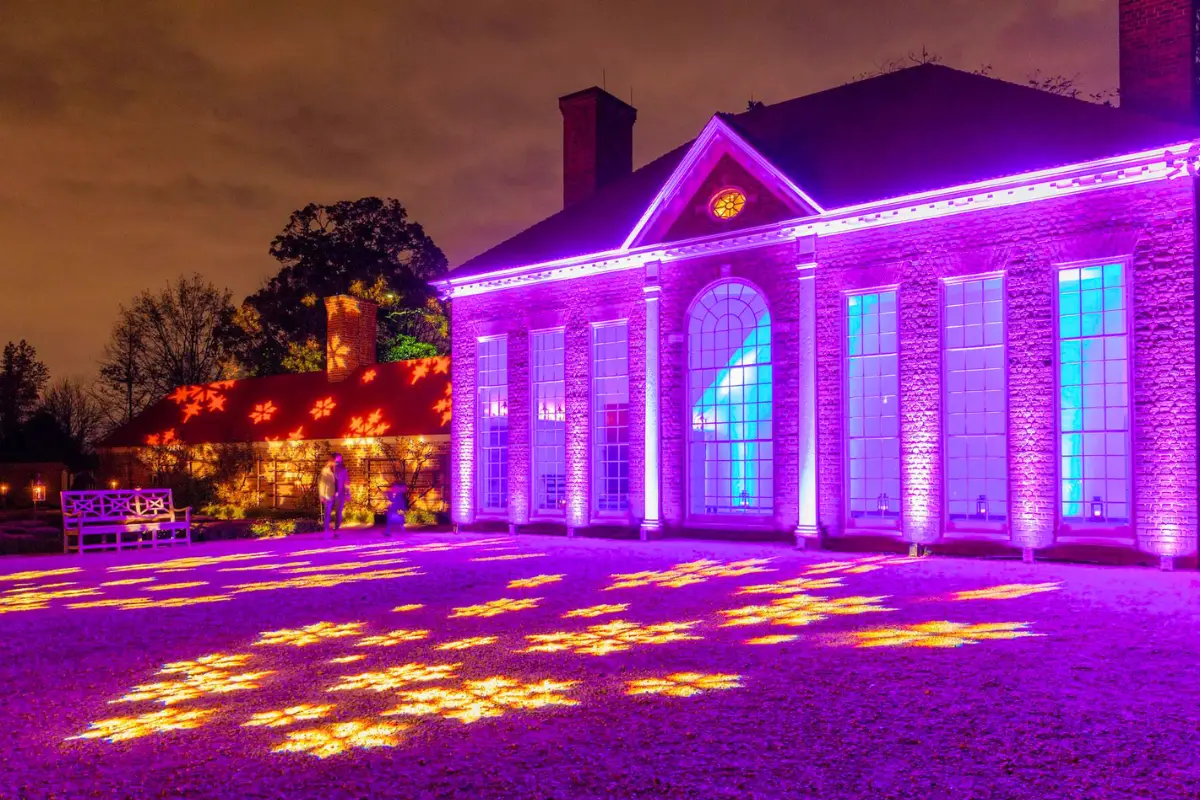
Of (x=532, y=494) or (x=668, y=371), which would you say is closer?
(x=668, y=371)

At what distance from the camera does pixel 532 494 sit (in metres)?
21.2

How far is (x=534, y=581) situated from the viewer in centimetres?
1285

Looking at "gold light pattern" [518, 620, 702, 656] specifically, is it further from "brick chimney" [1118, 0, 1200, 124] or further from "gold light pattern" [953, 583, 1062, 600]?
"brick chimney" [1118, 0, 1200, 124]

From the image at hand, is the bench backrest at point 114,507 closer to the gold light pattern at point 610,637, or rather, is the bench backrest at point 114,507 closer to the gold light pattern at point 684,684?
the gold light pattern at point 610,637

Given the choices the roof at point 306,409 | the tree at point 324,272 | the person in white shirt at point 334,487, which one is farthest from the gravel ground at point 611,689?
the tree at point 324,272

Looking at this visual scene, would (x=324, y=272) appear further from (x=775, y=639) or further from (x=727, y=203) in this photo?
(x=775, y=639)

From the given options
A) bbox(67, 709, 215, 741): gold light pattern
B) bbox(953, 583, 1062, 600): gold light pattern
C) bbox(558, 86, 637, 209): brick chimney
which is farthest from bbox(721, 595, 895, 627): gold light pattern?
bbox(558, 86, 637, 209): brick chimney

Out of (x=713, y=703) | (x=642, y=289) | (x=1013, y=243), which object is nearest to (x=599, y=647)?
(x=713, y=703)

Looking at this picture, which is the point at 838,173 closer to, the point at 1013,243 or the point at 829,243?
the point at 829,243

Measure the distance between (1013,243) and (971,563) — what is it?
5.17 m

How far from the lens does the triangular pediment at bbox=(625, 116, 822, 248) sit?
17.6 metres

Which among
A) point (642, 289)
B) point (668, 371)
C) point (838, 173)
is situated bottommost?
point (668, 371)

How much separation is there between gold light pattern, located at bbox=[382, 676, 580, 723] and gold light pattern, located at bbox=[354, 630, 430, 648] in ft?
5.91

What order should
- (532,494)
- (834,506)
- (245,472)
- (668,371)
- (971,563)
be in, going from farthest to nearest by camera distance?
(245,472) → (532,494) → (668,371) → (834,506) → (971,563)
